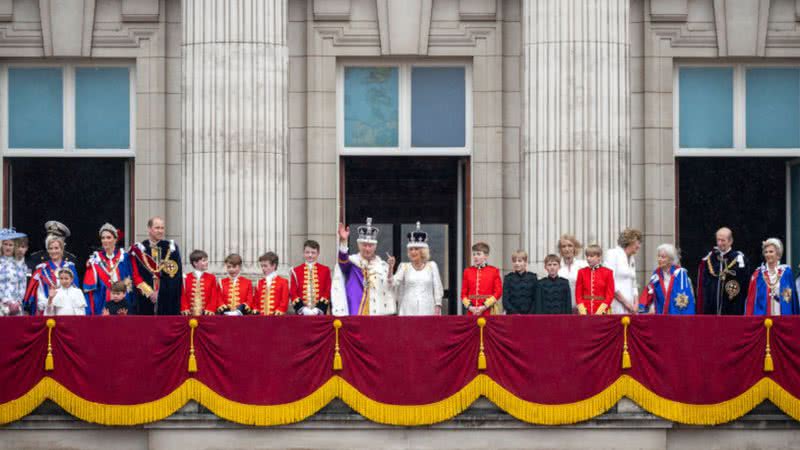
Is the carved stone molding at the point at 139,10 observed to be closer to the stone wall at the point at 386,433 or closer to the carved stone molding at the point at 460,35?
the carved stone molding at the point at 460,35

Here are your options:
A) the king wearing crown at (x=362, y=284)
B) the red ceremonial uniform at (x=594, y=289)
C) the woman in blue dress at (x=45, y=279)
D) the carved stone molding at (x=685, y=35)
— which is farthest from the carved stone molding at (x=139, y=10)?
the red ceremonial uniform at (x=594, y=289)

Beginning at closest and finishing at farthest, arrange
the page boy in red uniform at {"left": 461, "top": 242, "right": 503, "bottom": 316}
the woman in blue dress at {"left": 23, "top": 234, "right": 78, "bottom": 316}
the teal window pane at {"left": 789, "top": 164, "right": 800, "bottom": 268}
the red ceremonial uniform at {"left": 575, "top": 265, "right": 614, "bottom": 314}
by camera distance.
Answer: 1. the red ceremonial uniform at {"left": 575, "top": 265, "right": 614, "bottom": 314}
2. the woman in blue dress at {"left": 23, "top": 234, "right": 78, "bottom": 316}
3. the page boy in red uniform at {"left": 461, "top": 242, "right": 503, "bottom": 316}
4. the teal window pane at {"left": 789, "top": 164, "right": 800, "bottom": 268}

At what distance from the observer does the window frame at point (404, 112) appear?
29031mm

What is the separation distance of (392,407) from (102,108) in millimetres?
9463

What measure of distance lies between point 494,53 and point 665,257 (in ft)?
21.4

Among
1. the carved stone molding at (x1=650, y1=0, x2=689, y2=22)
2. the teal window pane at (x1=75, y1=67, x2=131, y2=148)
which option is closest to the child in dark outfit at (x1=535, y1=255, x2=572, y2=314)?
the carved stone molding at (x1=650, y1=0, x2=689, y2=22)

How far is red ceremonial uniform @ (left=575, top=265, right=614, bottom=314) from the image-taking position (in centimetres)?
2356

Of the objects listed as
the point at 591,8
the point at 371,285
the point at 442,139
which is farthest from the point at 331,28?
the point at 371,285

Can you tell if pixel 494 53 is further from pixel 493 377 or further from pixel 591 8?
pixel 493 377

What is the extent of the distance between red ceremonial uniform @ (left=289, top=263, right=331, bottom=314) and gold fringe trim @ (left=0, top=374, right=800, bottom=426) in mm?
2439

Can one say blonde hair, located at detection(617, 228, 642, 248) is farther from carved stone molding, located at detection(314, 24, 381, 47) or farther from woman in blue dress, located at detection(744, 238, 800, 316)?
carved stone molding, located at detection(314, 24, 381, 47)

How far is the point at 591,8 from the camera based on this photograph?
2766 cm

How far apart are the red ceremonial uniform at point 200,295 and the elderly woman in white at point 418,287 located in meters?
2.65

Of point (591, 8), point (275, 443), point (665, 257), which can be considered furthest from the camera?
point (591, 8)
